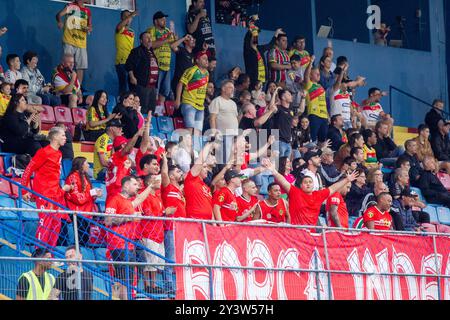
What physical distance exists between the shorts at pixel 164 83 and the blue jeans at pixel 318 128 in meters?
2.47

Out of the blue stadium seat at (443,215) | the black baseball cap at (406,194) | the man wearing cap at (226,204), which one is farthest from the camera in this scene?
the blue stadium seat at (443,215)

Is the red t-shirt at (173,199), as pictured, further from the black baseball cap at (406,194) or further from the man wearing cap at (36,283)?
the black baseball cap at (406,194)

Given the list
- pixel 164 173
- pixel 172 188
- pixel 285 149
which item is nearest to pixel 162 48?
pixel 285 149

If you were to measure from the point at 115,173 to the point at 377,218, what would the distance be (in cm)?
378

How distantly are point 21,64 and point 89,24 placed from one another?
48.4 inches

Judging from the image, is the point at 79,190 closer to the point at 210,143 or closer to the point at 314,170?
the point at 210,143

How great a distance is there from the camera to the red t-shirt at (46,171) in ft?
45.0

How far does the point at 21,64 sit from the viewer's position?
60.7 ft

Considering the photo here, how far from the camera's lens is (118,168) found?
48.4 ft

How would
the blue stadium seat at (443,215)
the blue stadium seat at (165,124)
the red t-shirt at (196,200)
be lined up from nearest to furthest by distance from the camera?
the red t-shirt at (196,200), the blue stadium seat at (165,124), the blue stadium seat at (443,215)

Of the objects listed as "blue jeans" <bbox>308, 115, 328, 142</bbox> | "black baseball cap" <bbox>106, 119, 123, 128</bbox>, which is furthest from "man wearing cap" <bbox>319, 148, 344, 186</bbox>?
"black baseball cap" <bbox>106, 119, 123, 128</bbox>

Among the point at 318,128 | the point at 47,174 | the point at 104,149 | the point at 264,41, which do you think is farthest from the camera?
the point at 264,41

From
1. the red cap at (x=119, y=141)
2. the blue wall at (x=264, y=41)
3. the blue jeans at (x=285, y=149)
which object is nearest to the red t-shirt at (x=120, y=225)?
the red cap at (x=119, y=141)

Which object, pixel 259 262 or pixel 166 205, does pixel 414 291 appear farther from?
pixel 166 205
